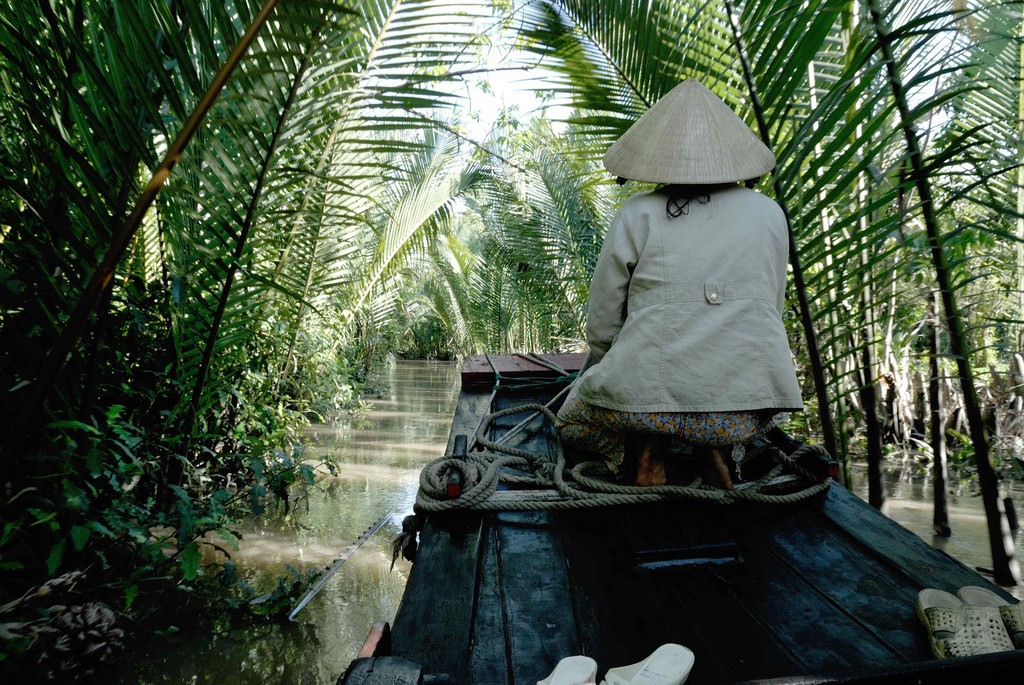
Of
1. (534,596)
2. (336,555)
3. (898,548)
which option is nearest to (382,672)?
(534,596)

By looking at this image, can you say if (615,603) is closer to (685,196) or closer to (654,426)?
(654,426)

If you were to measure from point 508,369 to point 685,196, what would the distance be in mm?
1980

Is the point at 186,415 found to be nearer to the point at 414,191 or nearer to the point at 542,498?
the point at 542,498

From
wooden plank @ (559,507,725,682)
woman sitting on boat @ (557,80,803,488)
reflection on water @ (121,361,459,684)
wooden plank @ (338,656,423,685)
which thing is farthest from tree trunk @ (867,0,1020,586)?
reflection on water @ (121,361,459,684)

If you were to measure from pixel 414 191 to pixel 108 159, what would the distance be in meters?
4.59

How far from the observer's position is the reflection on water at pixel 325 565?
2703 millimetres

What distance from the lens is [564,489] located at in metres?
2.18

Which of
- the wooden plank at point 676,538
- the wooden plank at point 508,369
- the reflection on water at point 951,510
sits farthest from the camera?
the wooden plank at point 508,369

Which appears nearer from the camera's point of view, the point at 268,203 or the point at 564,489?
the point at 564,489

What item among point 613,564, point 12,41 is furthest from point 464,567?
point 12,41

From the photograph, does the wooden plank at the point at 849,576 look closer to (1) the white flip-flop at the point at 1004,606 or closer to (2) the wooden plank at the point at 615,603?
(1) the white flip-flop at the point at 1004,606

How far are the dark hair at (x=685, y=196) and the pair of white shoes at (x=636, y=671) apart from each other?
4.38 feet

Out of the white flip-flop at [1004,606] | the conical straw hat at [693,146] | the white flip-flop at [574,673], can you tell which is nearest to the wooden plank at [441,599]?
the white flip-flop at [574,673]

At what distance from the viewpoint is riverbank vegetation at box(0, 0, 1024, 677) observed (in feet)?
6.18
